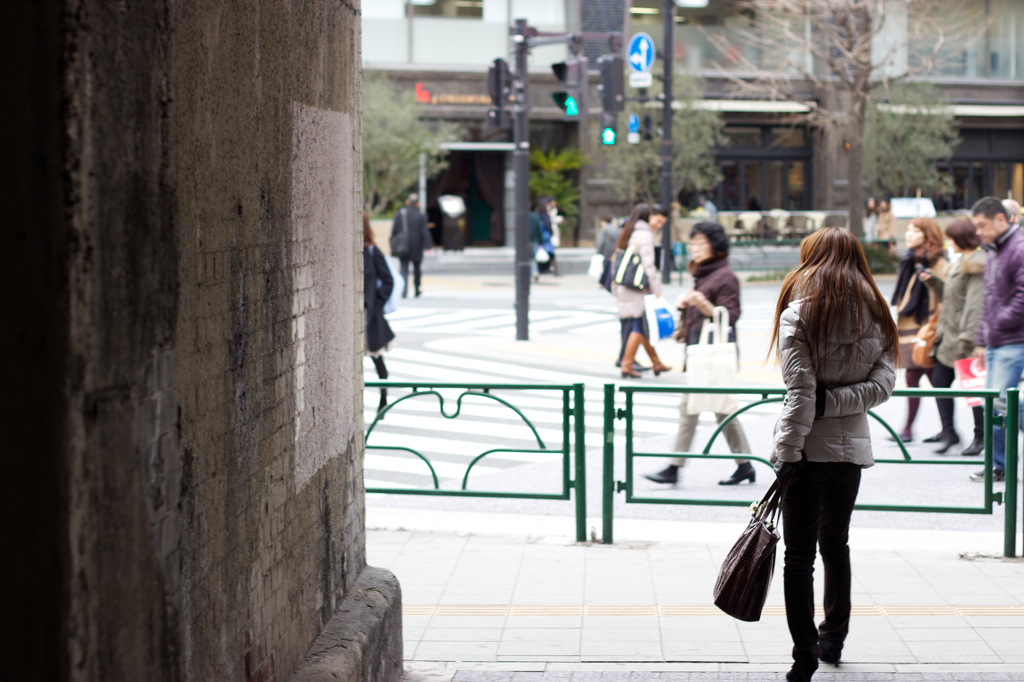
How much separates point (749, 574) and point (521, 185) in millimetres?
12873

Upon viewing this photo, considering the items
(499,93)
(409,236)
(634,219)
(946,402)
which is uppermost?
(499,93)

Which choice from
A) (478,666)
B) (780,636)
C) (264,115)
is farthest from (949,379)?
(264,115)

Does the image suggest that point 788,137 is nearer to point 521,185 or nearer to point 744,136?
point 744,136

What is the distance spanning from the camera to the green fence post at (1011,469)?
6277 mm

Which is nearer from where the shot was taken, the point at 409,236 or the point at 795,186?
the point at 409,236

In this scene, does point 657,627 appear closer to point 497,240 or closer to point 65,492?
point 65,492

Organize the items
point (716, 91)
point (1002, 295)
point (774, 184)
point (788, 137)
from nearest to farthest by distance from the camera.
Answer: point (1002, 295) < point (716, 91) < point (788, 137) < point (774, 184)

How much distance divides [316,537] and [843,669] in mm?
2213

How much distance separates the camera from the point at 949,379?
30.5ft

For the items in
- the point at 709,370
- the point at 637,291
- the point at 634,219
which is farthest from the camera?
the point at 637,291

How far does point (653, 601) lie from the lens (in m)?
5.65

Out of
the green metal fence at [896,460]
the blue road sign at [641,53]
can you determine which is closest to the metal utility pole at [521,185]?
the blue road sign at [641,53]

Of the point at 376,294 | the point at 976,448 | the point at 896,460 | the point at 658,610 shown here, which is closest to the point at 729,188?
the point at 376,294

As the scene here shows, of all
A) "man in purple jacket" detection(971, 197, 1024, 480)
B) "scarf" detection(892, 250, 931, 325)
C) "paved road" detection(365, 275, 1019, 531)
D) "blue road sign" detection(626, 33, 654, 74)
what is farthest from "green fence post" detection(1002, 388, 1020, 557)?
"blue road sign" detection(626, 33, 654, 74)
